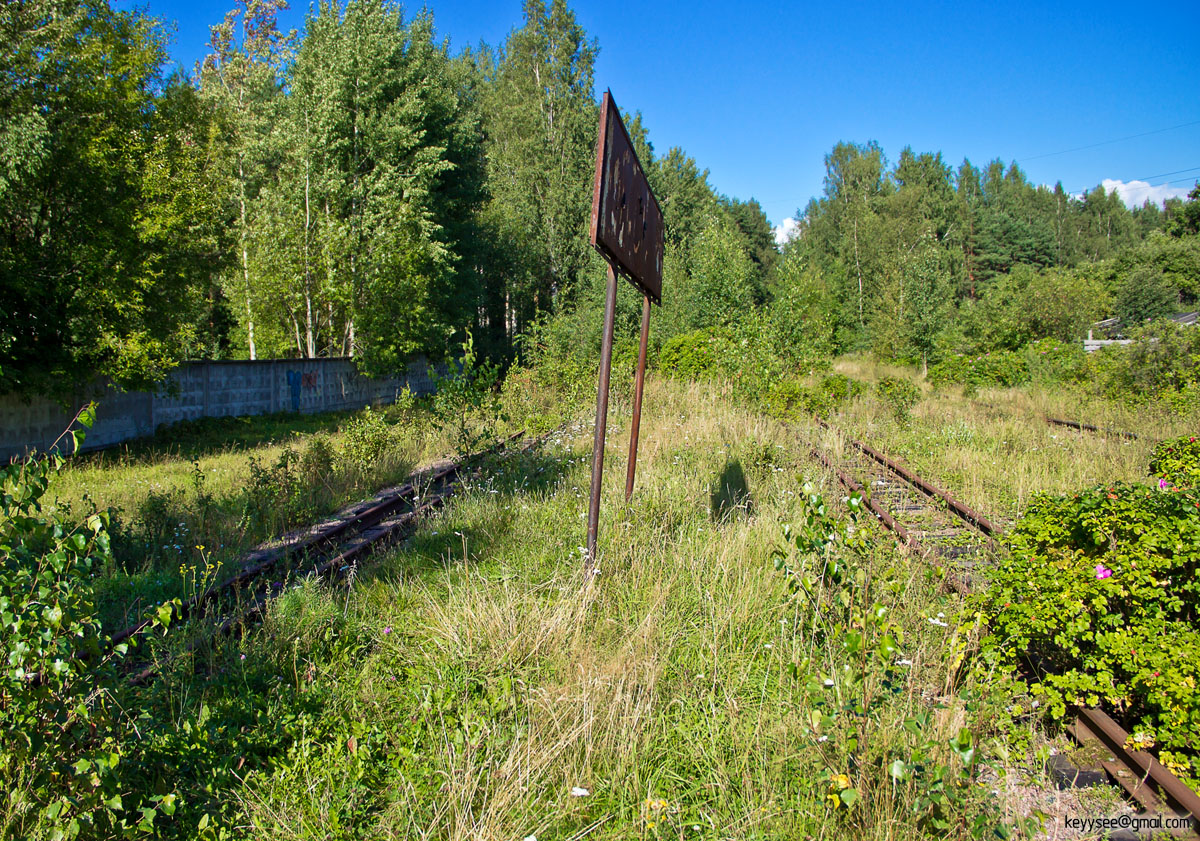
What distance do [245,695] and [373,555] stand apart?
248 centimetres

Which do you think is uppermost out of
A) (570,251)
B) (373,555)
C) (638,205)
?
(570,251)

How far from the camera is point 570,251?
39844mm

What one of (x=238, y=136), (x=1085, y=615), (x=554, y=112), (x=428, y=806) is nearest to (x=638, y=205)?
(x=1085, y=615)

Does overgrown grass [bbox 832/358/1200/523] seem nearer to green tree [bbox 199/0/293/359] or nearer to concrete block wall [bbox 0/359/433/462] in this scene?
concrete block wall [bbox 0/359/433/462]

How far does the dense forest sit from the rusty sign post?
12.0 meters

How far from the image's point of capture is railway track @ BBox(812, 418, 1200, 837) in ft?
9.04

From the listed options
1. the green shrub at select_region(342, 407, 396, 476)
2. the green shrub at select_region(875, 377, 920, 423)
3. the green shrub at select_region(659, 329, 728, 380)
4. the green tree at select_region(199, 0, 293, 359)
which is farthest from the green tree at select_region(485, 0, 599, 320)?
the green shrub at select_region(342, 407, 396, 476)

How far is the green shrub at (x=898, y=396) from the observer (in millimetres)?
13797

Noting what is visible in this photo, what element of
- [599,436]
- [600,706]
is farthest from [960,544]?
[600,706]

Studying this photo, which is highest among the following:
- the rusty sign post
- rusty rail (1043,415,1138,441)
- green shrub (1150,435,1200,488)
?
the rusty sign post

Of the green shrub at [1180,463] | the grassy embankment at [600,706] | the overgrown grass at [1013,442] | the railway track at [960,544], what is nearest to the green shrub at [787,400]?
the railway track at [960,544]

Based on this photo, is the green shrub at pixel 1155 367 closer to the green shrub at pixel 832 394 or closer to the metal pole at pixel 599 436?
the green shrub at pixel 832 394

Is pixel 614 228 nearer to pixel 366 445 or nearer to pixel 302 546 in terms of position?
pixel 302 546

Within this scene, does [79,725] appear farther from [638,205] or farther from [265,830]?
[638,205]
